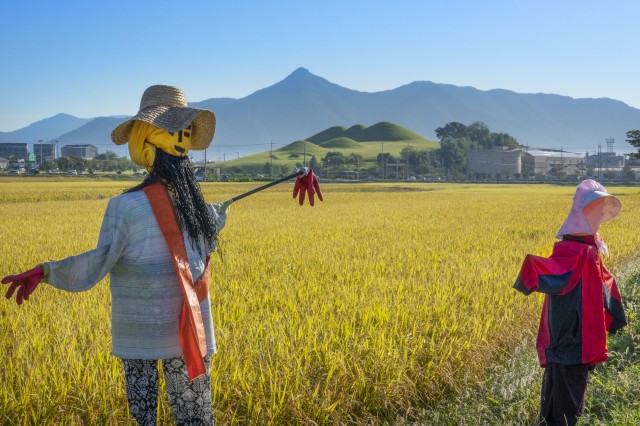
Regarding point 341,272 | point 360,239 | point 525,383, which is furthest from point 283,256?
point 525,383

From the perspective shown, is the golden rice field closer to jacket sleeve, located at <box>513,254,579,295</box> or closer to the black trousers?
jacket sleeve, located at <box>513,254,579,295</box>

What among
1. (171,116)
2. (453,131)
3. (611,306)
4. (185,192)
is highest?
(453,131)

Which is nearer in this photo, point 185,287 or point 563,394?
point 185,287

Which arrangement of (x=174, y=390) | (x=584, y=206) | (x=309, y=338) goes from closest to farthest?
(x=174, y=390) → (x=584, y=206) → (x=309, y=338)

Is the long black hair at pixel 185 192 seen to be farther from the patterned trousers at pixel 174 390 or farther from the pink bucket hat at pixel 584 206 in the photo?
the pink bucket hat at pixel 584 206

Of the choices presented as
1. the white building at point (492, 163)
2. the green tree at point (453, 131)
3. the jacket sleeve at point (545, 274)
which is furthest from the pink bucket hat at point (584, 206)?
the green tree at point (453, 131)

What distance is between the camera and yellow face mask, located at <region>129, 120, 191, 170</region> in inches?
115

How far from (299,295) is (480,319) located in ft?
5.40

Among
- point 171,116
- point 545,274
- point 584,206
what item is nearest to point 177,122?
point 171,116

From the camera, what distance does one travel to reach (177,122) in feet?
9.52

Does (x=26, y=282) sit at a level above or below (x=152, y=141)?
below

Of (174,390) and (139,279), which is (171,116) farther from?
(174,390)

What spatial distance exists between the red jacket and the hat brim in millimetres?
1757

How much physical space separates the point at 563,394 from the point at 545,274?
671 mm
